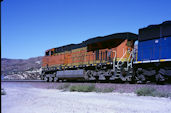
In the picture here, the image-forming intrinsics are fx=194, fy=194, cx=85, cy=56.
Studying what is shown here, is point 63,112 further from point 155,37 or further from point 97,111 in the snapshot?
point 155,37

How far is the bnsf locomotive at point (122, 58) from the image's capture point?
531 inches

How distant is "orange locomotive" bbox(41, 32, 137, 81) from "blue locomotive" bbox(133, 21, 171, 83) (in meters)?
0.88

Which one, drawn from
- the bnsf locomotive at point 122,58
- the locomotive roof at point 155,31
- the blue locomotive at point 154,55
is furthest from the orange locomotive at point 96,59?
the locomotive roof at point 155,31

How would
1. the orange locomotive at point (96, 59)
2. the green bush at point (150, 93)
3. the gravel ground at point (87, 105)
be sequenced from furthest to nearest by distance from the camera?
the orange locomotive at point (96, 59), the green bush at point (150, 93), the gravel ground at point (87, 105)

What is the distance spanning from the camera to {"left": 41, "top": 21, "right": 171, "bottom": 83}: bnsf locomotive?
13484mm

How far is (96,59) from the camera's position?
60.3ft

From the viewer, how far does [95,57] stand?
1859cm

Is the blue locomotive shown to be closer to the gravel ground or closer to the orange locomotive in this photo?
the orange locomotive

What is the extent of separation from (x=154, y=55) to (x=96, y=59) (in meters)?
5.92

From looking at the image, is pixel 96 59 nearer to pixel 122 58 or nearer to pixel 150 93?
pixel 122 58

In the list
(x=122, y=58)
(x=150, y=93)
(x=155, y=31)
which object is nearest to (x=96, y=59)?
(x=122, y=58)

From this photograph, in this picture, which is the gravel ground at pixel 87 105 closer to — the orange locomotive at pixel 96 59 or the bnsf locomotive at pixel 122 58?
the bnsf locomotive at pixel 122 58

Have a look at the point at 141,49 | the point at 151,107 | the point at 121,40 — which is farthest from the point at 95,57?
the point at 151,107

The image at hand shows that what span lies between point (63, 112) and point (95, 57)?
13.2 meters
